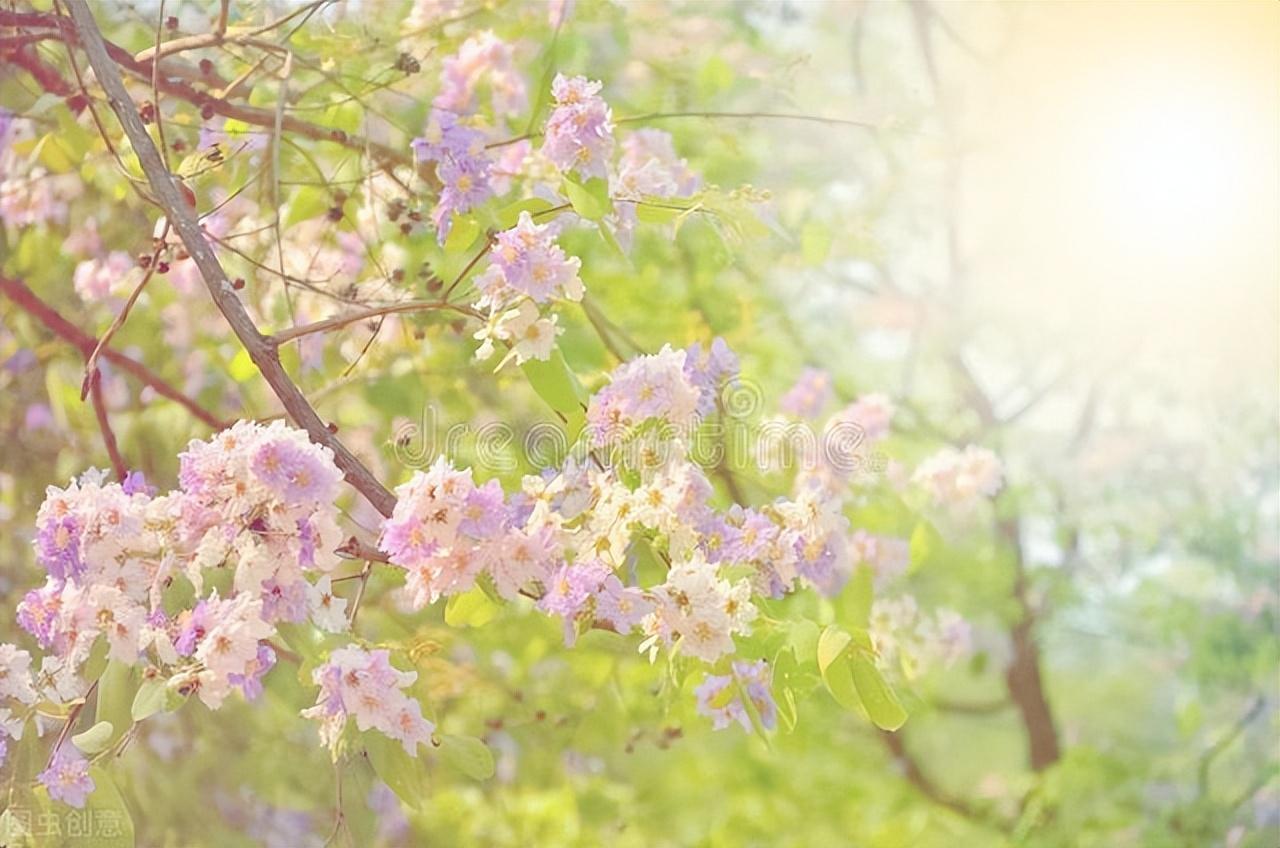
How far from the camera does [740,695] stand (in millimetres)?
918

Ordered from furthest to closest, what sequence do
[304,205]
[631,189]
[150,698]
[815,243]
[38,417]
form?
1. [38,417]
2. [815,243]
3. [304,205]
4. [631,189]
5. [150,698]

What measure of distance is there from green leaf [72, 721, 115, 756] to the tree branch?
0.20 metres

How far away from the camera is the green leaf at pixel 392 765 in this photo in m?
0.81

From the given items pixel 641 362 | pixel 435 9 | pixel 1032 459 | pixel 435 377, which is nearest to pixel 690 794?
pixel 1032 459

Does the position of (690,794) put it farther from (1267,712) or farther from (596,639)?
(596,639)

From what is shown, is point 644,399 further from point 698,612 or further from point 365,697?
point 365,697

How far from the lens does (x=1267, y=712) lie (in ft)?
8.80

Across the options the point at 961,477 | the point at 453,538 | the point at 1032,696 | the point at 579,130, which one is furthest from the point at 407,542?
the point at 1032,696

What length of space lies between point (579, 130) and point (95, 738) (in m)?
0.49

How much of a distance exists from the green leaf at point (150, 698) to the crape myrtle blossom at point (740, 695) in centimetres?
36

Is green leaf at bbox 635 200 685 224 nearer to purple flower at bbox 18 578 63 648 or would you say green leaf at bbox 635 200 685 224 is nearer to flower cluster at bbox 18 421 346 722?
flower cluster at bbox 18 421 346 722

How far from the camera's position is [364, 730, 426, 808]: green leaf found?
81cm

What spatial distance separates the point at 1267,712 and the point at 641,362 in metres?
2.25

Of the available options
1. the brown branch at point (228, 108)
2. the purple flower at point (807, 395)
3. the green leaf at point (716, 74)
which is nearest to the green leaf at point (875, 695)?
the brown branch at point (228, 108)
